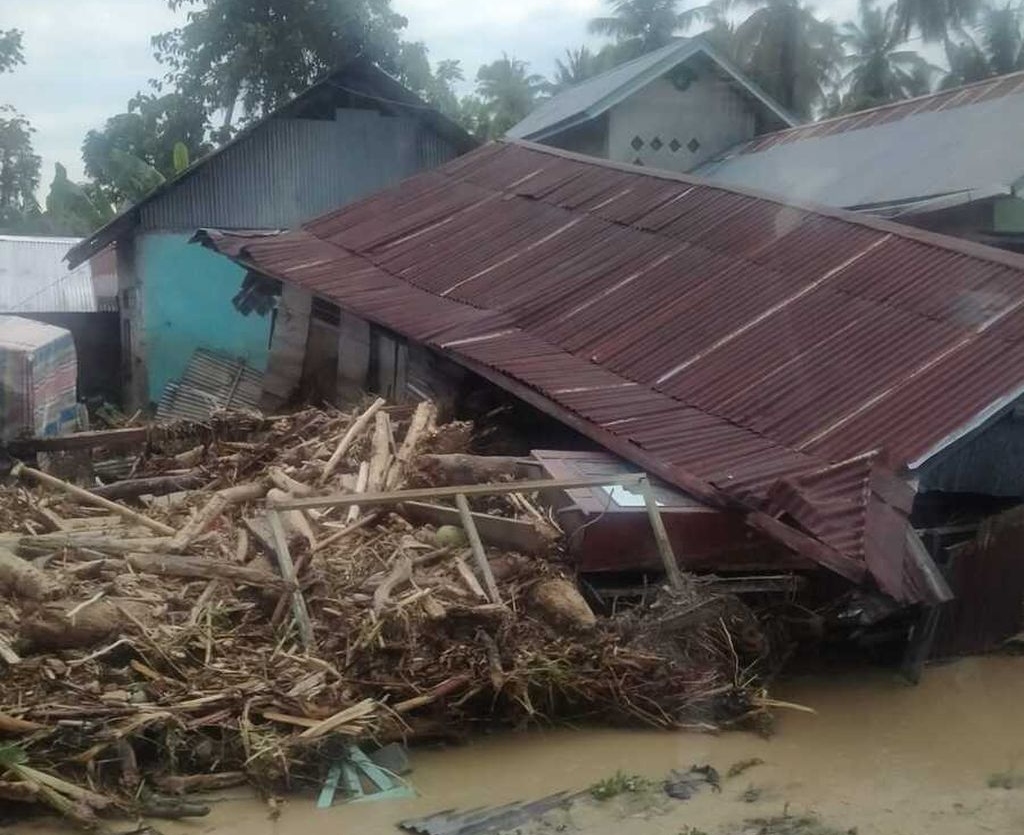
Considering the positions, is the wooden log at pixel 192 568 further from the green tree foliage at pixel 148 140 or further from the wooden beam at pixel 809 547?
the green tree foliage at pixel 148 140

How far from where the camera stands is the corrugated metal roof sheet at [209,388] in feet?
51.0

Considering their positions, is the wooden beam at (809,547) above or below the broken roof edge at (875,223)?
below

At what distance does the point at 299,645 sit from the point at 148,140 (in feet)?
71.6

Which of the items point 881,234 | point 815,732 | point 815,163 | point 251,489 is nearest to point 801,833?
point 815,732

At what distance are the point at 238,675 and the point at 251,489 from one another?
2.55 m

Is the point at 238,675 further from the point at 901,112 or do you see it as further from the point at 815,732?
the point at 901,112

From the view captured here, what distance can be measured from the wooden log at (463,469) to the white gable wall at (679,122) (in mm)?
12971

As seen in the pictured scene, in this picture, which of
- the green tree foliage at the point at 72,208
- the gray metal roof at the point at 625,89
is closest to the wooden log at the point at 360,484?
the gray metal roof at the point at 625,89

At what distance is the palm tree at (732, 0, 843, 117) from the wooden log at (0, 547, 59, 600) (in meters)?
26.9

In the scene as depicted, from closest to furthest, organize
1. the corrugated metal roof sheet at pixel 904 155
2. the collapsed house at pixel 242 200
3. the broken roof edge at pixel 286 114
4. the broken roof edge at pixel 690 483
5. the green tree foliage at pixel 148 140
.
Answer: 1. the broken roof edge at pixel 690 483
2. the corrugated metal roof sheet at pixel 904 155
3. the broken roof edge at pixel 286 114
4. the collapsed house at pixel 242 200
5. the green tree foliage at pixel 148 140

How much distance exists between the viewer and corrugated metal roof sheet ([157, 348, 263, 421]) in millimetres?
15555

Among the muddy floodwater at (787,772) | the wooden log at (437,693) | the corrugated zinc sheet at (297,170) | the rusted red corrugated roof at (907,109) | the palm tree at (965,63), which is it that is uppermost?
the palm tree at (965,63)

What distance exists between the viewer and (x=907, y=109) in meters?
17.6

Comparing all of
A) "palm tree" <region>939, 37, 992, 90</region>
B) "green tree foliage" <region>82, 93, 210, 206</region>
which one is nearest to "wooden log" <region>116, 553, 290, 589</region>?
"green tree foliage" <region>82, 93, 210, 206</region>
